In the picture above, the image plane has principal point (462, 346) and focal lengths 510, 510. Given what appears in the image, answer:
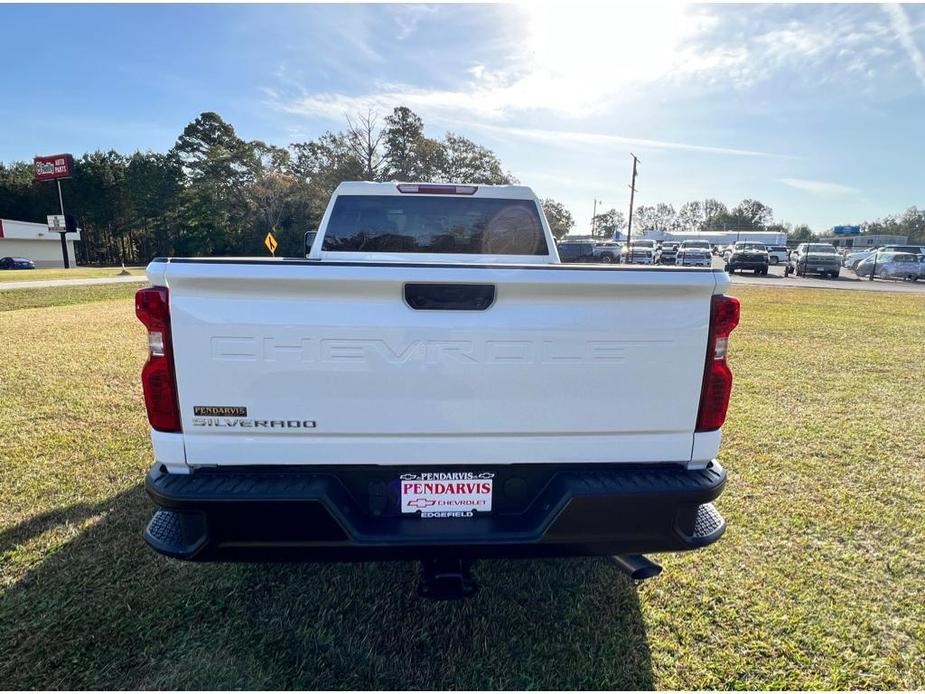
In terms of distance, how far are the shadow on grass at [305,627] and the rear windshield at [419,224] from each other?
238 centimetres

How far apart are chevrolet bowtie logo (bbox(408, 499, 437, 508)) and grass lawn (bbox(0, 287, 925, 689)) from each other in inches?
29.8

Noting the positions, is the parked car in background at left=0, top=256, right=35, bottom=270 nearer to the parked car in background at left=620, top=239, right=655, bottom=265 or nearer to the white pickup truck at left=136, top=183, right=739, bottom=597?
the parked car in background at left=620, top=239, right=655, bottom=265

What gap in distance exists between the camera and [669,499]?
6.64 feet

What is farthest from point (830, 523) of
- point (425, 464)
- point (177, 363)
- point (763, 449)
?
point (177, 363)

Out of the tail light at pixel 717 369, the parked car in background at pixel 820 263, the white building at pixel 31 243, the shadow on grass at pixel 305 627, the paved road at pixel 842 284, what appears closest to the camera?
the tail light at pixel 717 369

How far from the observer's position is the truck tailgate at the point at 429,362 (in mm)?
1878

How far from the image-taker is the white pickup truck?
1888mm

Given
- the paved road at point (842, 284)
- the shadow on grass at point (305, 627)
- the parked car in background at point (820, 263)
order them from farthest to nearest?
the parked car in background at point (820, 263) → the paved road at point (842, 284) → the shadow on grass at point (305, 627)

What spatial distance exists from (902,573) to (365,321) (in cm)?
334

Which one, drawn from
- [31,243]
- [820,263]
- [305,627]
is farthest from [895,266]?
[31,243]

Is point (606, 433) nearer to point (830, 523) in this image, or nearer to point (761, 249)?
point (830, 523)

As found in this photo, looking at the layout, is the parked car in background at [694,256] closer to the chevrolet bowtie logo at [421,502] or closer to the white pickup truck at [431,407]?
the white pickup truck at [431,407]

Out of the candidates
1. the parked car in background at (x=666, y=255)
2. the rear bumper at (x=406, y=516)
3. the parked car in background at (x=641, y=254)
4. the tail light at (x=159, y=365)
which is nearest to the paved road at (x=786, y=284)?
the parked car in background at (x=641, y=254)

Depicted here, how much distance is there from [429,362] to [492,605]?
1466 mm
